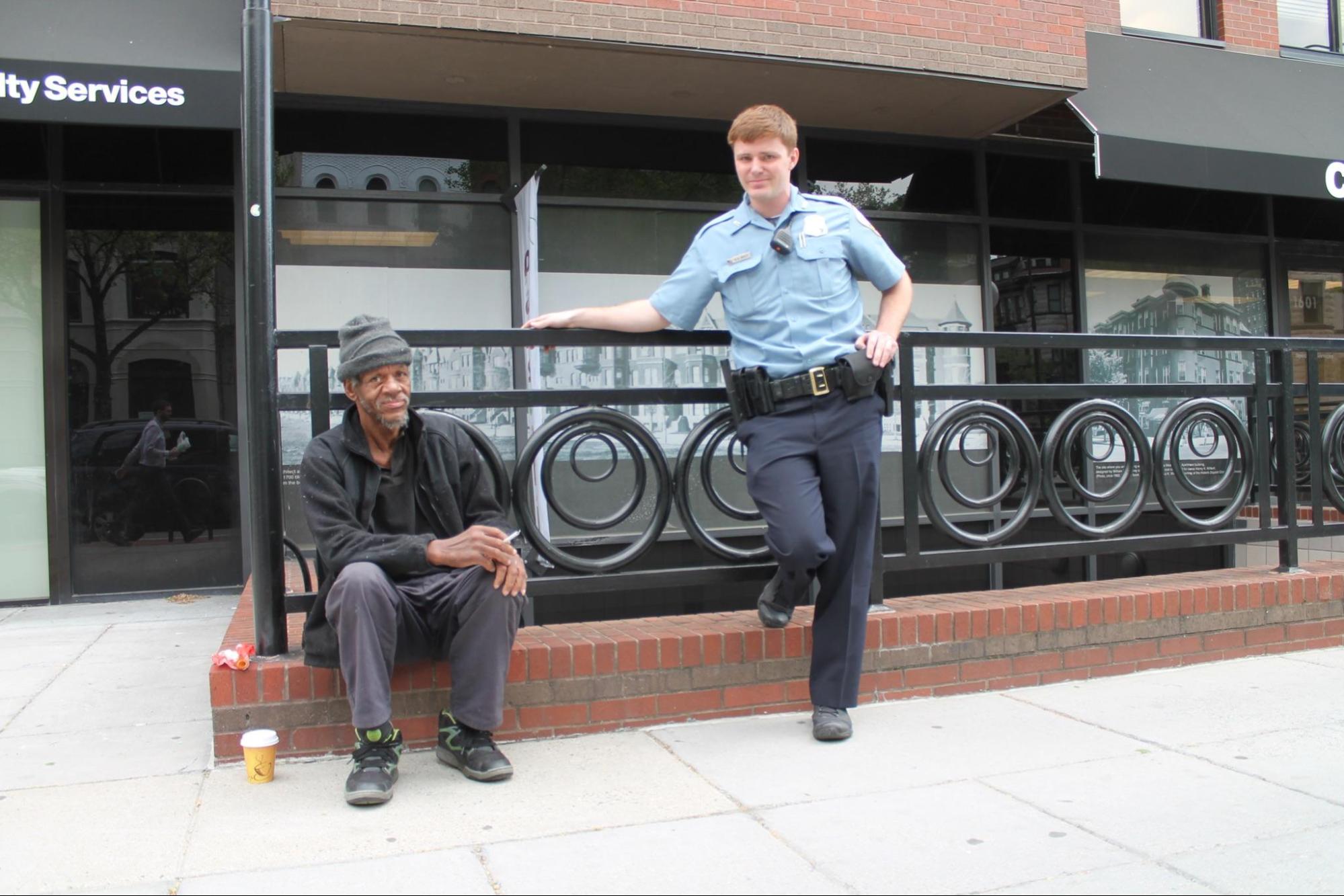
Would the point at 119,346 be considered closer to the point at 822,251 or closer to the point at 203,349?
the point at 203,349

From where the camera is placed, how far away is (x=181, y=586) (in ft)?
24.3

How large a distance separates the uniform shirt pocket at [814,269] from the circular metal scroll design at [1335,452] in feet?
10.3

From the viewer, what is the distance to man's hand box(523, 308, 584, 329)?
3.68 metres

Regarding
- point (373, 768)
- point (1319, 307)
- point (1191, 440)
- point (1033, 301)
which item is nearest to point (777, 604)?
point (373, 768)

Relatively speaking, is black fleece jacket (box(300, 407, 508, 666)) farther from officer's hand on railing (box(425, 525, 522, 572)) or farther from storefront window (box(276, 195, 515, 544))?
storefront window (box(276, 195, 515, 544))

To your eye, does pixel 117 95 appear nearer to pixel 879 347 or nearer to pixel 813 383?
pixel 813 383

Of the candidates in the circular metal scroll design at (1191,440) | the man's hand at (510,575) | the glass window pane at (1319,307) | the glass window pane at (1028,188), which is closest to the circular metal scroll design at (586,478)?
the man's hand at (510,575)

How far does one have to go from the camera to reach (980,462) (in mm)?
4531

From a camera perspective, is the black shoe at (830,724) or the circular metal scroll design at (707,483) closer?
the black shoe at (830,724)

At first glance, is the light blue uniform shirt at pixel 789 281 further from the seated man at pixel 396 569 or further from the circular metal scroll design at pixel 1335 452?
the circular metal scroll design at pixel 1335 452

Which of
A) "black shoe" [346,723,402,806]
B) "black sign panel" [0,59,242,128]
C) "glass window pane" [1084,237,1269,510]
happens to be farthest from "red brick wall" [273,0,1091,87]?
"black shoe" [346,723,402,806]

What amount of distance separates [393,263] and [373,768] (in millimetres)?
5290

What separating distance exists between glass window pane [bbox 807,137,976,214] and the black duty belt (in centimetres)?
555

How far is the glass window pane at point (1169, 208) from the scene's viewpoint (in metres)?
9.73
